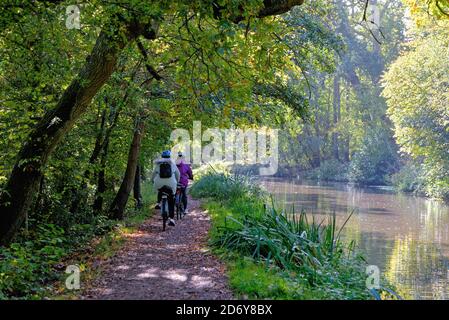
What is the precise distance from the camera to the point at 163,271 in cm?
837

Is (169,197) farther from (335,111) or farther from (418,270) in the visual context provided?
(335,111)

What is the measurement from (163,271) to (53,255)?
218cm

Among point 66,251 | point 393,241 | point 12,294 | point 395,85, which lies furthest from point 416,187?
point 12,294

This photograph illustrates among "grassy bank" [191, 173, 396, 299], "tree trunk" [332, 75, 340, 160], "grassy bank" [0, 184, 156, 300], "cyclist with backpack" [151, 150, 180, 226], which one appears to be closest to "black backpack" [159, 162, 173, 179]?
"cyclist with backpack" [151, 150, 180, 226]

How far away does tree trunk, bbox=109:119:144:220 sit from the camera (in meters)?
15.5

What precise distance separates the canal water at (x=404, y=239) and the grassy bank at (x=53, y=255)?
17.4 feet

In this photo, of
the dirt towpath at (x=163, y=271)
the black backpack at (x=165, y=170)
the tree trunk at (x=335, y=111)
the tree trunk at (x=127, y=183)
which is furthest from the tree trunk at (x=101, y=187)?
the tree trunk at (x=335, y=111)

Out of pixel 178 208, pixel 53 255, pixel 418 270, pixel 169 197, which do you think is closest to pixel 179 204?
pixel 178 208

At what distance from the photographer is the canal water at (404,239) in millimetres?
12141

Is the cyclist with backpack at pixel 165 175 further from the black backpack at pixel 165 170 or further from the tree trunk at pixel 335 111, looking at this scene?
the tree trunk at pixel 335 111

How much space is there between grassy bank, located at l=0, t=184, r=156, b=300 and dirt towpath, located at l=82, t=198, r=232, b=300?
305 mm

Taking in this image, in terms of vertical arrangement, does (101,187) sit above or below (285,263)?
above

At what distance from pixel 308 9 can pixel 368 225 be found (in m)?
9.86

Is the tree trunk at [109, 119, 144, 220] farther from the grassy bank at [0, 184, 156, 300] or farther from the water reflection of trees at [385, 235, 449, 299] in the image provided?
the water reflection of trees at [385, 235, 449, 299]
